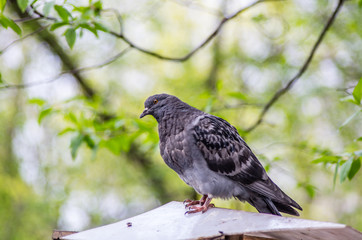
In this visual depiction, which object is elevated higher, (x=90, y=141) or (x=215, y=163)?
(x=90, y=141)

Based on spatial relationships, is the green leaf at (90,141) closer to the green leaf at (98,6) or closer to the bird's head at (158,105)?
the bird's head at (158,105)

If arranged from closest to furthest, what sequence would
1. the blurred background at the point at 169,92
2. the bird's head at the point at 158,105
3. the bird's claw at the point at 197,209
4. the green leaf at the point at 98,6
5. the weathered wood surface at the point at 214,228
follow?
the weathered wood surface at the point at 214,228, the bird's claw at the point at 197,209, the bird's head at the point at 158,105, the green leaf at the point at 98,6, the blurred background at the point at 169,92

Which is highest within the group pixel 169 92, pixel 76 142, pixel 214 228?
pixel 169 92

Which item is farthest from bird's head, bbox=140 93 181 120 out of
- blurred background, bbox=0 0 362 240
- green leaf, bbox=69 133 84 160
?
blurred background, bbox=0 0 362 240

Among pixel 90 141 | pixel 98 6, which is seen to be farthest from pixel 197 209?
pixel 98 6

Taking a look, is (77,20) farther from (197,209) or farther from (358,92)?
→ (358,92)

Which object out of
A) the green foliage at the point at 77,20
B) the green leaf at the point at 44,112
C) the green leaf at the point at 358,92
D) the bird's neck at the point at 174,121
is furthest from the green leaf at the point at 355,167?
the green leaf at the point at 44,112

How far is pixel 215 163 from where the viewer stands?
11.6ft

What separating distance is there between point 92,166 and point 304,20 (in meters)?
6.31

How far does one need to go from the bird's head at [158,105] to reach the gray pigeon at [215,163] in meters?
0.18

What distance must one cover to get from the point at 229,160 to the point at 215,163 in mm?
139

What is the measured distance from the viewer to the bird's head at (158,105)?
4.00m

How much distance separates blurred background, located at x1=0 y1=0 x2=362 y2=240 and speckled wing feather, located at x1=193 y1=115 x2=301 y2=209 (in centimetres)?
345

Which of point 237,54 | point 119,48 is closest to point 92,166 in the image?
point 119,48
